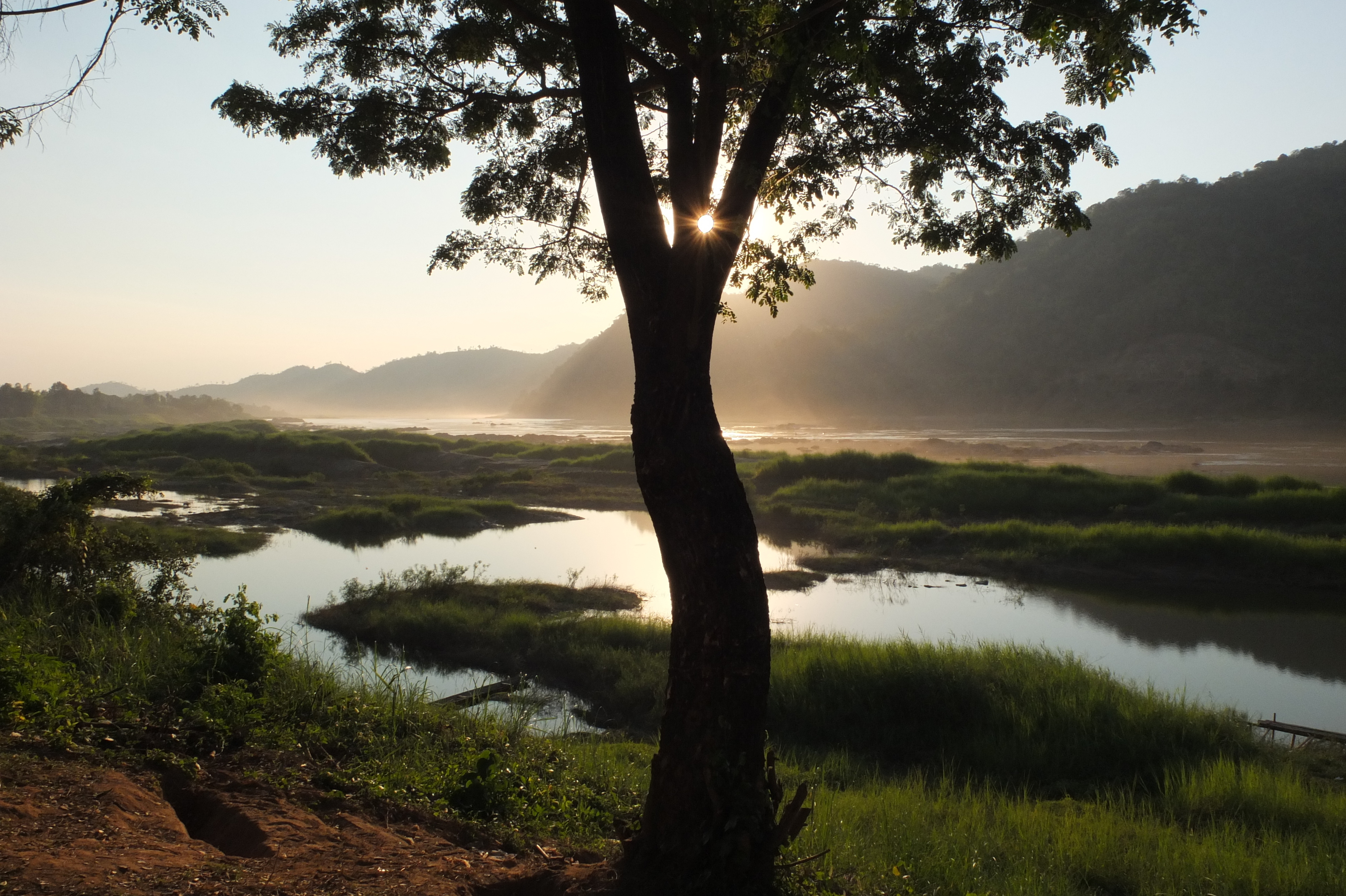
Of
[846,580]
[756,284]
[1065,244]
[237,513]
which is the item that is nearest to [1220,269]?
[1065,244]

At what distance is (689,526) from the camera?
400cm

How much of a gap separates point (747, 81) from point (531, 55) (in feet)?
8.93

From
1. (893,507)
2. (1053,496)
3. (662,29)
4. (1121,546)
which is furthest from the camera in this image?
(893,507)

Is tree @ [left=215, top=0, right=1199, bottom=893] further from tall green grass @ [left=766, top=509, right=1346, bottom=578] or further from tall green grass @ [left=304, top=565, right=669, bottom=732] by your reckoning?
tall green grass @ [left=766, top=509, right=1346, bottom=578]

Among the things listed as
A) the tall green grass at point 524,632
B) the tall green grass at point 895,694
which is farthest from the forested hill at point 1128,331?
the tall green grass at point 895,694

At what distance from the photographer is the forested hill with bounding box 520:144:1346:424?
71.2 metres

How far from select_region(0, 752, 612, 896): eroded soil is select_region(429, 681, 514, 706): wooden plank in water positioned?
277cm

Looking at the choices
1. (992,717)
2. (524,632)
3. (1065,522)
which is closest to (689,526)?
(992,717)

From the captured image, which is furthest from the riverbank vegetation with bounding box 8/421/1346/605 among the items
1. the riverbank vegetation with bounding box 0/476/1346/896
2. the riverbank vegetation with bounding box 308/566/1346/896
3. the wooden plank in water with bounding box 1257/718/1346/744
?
the wooden plank in water with bounding box 1257/718/1346/744

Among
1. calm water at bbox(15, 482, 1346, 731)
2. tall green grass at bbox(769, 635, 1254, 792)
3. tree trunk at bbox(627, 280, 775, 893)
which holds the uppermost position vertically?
tree trunk at bbox(627, 280, 775, 893)

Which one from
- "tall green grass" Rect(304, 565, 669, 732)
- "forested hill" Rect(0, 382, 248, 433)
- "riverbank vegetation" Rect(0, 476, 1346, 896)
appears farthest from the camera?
"forested hill" Rect(0, 382, 248, 433)

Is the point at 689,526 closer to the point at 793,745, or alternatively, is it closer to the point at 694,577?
the point at 694,577

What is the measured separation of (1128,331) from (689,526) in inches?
3467

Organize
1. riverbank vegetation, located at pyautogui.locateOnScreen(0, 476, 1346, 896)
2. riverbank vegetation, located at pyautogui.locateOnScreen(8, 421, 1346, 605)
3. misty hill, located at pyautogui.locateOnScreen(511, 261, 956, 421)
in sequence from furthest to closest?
misty hill, located at pyautogui.locateOnScreen(511, 261, 956, 421)
riverbank vegetation, located at pyautogui.locateOnScreen(8, 421, 1346, 605)
riverbank vegetation, located at pyautogui.locateOnScreen(0, 476, 1346, 896)
